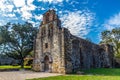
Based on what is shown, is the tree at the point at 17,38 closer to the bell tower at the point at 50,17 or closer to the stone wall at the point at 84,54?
the bell tower at the point at 50,17

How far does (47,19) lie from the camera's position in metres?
26.5

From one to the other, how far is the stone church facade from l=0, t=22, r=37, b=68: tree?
17.9 feet

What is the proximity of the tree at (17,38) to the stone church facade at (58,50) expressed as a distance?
17.9ft

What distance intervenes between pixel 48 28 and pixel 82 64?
26.1 feet

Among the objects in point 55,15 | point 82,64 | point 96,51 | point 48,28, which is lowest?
point 82,64

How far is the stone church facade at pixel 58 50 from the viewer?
22.4 meters

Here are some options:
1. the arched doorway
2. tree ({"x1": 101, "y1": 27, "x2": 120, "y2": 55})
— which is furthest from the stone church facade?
tree ({"x1": 101, "y1": 27, "x2": 120, "y2": 55})

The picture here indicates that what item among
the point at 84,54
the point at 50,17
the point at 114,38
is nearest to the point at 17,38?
the point at 50,17

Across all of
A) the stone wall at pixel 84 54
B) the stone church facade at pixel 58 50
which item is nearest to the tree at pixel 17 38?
the stone church facade at pixel 58 50

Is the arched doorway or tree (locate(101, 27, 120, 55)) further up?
tree (locate(101, 27, 120, 55))

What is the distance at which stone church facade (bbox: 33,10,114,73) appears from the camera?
882 inches

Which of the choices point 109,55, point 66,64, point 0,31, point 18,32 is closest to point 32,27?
point 18,32

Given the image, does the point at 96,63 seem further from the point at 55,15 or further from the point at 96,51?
the point at 55,15

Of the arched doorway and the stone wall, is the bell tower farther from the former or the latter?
the arched doorway
